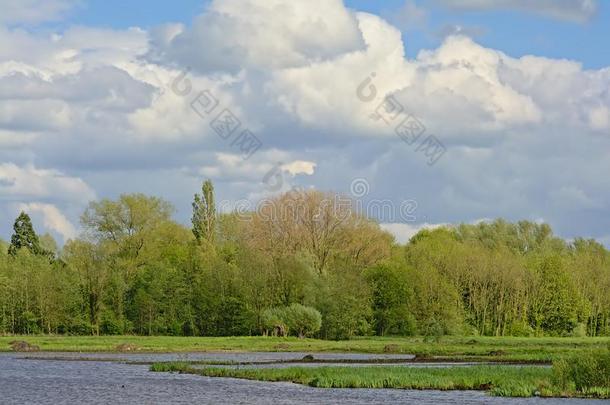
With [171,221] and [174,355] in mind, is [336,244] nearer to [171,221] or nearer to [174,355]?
[171,221]

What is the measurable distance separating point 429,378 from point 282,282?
61.6m

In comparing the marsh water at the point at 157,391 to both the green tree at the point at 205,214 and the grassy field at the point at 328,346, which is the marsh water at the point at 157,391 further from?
the green tree at the point at 205,214

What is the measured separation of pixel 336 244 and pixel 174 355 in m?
43.4

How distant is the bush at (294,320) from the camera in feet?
342

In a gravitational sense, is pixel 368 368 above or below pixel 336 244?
below

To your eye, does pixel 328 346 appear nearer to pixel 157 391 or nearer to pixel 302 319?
pixel 302 319

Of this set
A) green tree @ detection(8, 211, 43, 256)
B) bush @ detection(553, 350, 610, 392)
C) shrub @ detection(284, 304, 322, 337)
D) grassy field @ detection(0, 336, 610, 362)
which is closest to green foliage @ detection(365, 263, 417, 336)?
grassy field @ detection(0, 336, 610, 362)

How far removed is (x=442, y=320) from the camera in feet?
363

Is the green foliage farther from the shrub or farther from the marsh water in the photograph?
the marsh water

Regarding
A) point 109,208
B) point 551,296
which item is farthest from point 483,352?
point 109,208

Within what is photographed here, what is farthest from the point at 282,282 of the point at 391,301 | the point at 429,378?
the point at 429,378

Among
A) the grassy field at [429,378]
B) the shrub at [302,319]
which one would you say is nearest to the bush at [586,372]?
the grassy field at [429,378]

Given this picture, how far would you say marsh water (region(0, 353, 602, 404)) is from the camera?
45.4m

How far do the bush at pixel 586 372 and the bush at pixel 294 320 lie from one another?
193ft
